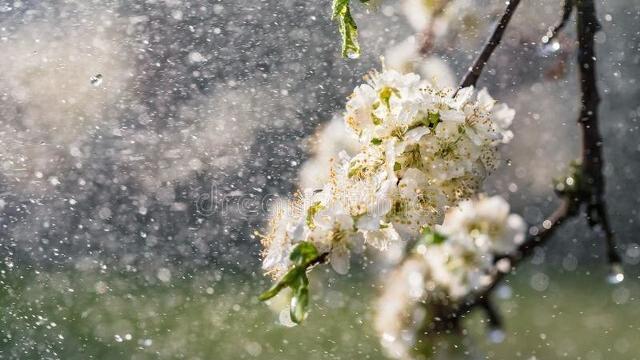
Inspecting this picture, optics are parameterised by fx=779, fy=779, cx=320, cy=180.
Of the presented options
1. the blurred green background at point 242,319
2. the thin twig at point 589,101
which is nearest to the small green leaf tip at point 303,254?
the thin twig at point 589,101

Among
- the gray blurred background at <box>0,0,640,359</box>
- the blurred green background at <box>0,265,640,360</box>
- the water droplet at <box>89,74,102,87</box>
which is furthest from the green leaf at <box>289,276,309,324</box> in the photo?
the gray blurred background at <box>0,0,640,359</box>

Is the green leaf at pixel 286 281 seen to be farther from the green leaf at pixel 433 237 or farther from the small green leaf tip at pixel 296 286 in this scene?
the green leaf at pixel 433 237

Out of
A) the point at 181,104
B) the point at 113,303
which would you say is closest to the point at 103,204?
the point at 181,104

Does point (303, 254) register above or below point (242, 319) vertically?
above

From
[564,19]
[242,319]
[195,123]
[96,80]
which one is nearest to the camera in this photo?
[564,19]

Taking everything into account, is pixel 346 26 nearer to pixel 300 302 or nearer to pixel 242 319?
pixel 300 302

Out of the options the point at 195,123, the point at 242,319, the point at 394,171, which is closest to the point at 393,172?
the point at 394,171
